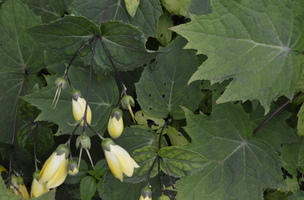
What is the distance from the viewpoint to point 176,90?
1056 mm

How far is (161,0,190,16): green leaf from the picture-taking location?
1.11m

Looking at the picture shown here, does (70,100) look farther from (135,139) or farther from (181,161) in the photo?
(181,161)

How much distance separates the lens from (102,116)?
1.07 metres

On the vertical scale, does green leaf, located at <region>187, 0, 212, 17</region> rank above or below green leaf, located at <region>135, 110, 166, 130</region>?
above

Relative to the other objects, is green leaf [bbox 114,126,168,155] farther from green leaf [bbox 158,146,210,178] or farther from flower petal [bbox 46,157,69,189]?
flower petal [bbox 46,157,69,189]

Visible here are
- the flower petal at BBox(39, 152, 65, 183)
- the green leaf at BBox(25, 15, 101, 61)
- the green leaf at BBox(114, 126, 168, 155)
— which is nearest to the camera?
the flower petal at BBox(39, 152, 65, 183)

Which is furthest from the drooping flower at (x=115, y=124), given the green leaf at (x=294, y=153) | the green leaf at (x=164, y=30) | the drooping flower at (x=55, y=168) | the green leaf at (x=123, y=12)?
the green leaf at (x=294, y=153)

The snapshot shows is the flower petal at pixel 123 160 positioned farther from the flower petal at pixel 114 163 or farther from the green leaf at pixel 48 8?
the green leaf at pixel 48 8

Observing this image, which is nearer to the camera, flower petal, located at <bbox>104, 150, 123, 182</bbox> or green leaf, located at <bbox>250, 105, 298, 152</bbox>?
flower petal, located at <bbox>104, 150, 123, 182</bbox>

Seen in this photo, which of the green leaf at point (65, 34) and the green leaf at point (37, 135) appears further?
the green leaf at point (37, 135)

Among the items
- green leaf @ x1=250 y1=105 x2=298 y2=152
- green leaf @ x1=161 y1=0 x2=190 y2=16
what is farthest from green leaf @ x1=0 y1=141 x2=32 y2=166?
green leaf @ x1=250 y1=105 x2=298 y2=152

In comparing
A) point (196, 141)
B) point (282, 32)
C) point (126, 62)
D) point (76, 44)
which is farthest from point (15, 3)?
point (282, 32)

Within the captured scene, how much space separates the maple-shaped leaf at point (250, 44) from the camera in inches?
33.9

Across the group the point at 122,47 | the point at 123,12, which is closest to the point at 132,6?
the point at 123,12
